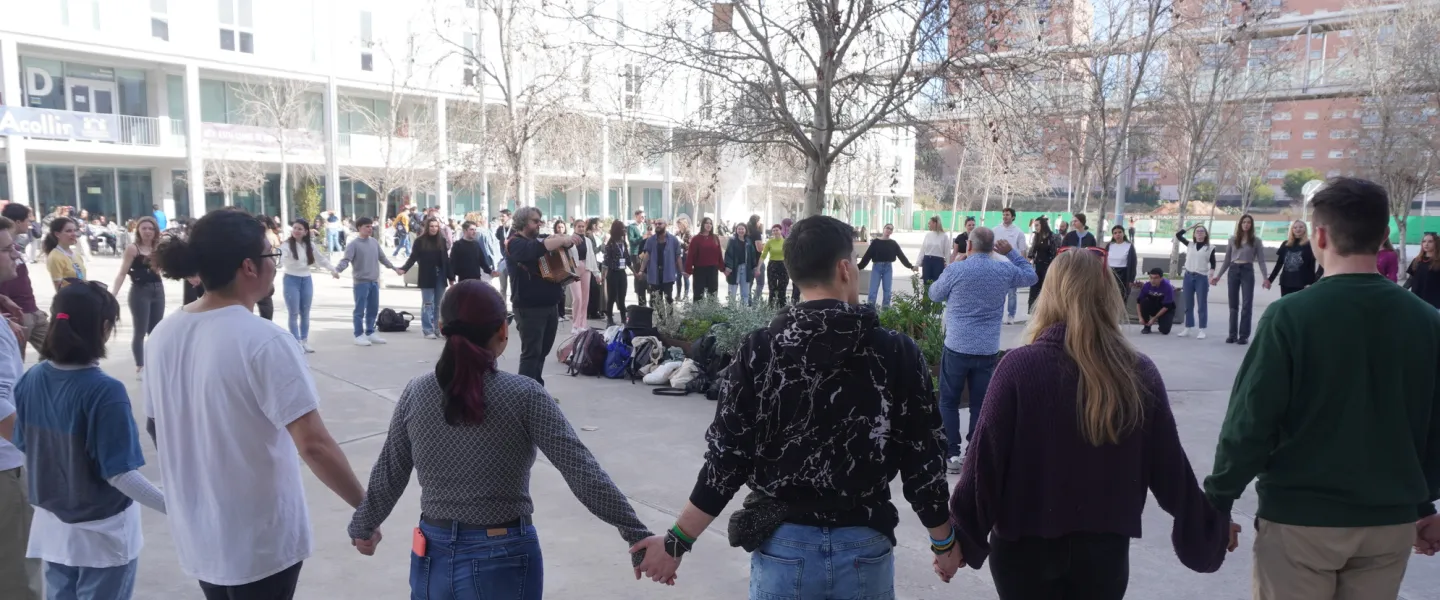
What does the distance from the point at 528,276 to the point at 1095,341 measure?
6127mm

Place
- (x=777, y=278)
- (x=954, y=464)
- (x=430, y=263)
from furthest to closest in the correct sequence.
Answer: (x=777, y=278)
(x=430, y=263)
(x=954, y=464)

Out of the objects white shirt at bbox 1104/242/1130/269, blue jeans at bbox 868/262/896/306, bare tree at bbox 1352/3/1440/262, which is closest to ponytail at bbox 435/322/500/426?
white shirt at bbox 1104/242/1130/269

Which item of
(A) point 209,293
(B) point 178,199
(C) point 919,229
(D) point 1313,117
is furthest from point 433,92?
(D) point 1313,117

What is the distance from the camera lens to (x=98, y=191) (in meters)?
34.2

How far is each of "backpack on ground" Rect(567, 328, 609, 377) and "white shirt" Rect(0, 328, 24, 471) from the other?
6699 mm

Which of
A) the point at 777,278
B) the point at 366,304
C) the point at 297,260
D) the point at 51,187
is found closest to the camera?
the point at 297,260

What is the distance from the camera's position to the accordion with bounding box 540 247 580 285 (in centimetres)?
793

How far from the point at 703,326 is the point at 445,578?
26.1 ft

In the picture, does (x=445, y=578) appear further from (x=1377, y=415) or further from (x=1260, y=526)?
(x=1377, y=415)

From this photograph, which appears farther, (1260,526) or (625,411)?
(625,411)

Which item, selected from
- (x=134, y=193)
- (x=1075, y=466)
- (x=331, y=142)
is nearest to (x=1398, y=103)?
(x=1075, y=466)

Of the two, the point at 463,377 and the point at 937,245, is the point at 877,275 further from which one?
the point at 463,377

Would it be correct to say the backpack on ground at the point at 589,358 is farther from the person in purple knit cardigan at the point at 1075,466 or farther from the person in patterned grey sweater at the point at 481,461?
the person in purple knit cardigan at the point at 1075,466

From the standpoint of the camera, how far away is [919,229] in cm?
7144
